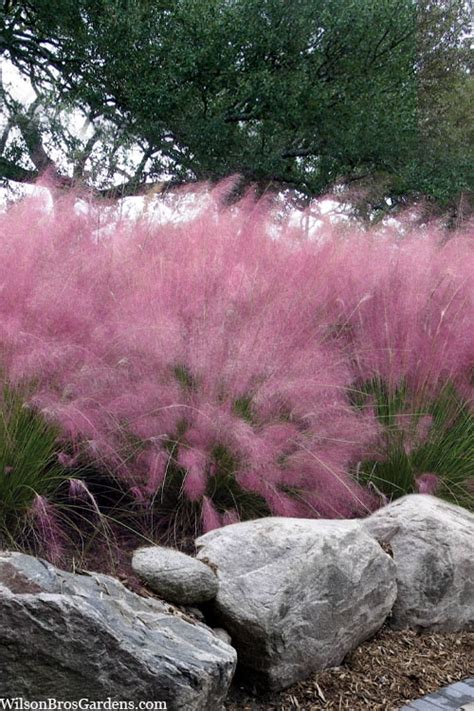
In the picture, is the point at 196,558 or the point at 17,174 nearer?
the point at 196,558

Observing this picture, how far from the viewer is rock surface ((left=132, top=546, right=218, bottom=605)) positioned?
1959 mm

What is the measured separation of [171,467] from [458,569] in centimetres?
107

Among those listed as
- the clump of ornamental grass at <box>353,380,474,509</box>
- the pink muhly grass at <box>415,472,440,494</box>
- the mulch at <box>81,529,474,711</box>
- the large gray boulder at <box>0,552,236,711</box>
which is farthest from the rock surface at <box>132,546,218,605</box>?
the pink muhly grass at <box>415,472,440,494</box>

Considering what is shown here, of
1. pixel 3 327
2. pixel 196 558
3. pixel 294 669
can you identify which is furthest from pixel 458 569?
pixel 3 327

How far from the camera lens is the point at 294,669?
6.71 feet

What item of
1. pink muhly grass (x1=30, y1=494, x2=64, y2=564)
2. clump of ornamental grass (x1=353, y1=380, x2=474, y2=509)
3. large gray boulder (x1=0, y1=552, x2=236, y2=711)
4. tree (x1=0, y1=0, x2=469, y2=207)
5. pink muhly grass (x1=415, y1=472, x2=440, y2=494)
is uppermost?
tree (x1=0, y1=0, x2=469, y2=207)

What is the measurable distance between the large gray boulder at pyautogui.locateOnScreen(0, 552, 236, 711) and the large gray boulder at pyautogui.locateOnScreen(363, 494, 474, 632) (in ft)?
3.23

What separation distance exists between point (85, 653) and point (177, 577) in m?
0.42

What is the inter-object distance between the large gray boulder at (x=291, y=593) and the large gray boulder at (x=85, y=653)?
0.92 feet

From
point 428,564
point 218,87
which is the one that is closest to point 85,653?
point 428,564

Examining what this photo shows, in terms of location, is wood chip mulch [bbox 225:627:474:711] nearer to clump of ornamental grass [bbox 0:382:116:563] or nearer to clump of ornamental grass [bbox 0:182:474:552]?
clump of ornamental grass [bbox 0:182:474:552]

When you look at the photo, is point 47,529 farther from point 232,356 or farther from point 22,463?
point 232,356

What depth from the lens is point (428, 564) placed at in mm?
2549

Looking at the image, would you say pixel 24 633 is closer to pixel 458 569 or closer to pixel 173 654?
pixel 173 654
